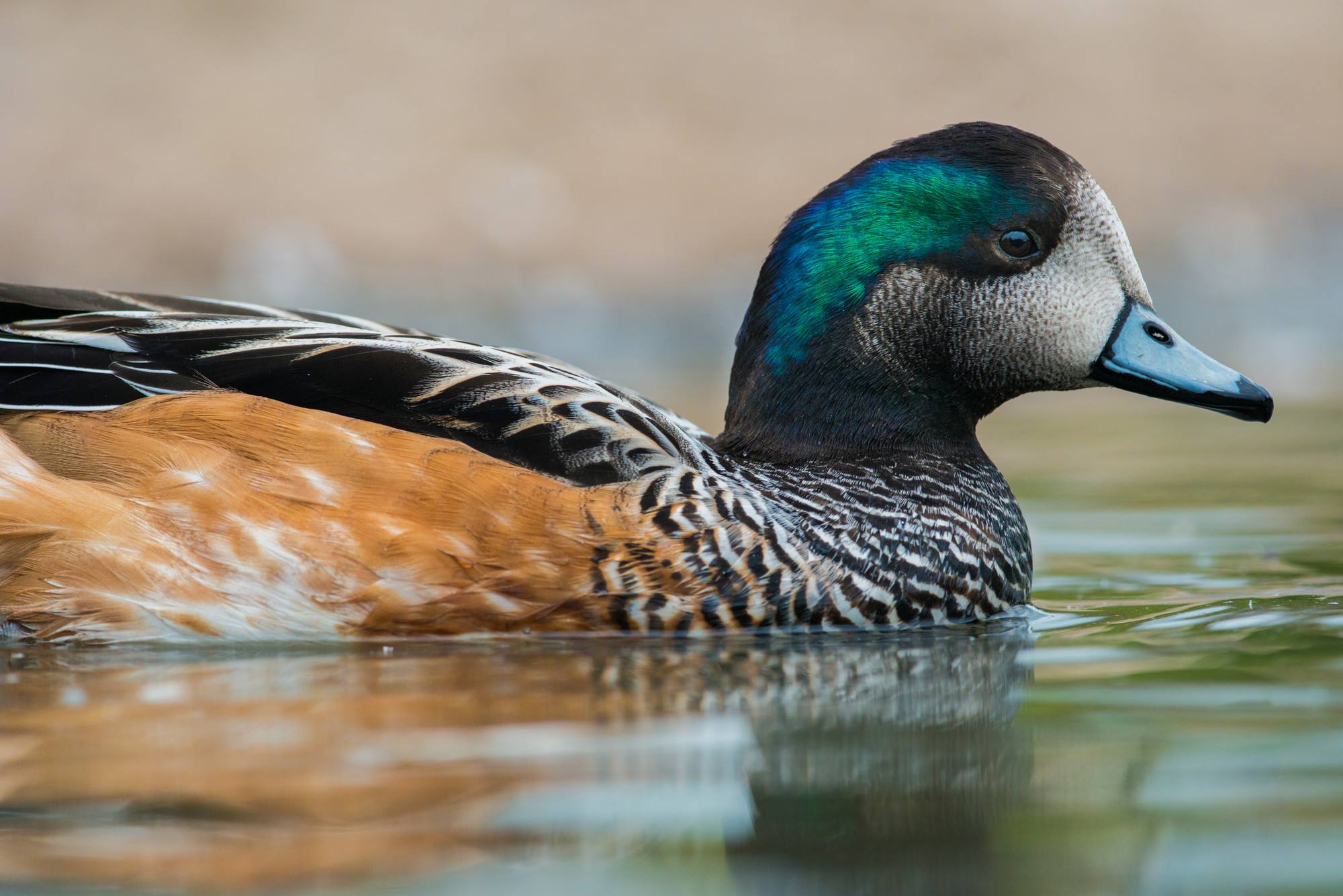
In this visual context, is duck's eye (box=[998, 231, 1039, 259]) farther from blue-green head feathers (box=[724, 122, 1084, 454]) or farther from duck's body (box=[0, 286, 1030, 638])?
duck's body (box=[0, 286, 1030, 638])

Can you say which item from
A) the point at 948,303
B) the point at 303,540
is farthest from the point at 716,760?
the point at 948,303

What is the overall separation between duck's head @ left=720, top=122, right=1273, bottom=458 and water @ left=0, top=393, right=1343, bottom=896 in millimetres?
729

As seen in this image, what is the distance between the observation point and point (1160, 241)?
1633cm

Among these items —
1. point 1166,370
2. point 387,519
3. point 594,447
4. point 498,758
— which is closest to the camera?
point 498,758

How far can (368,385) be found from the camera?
496 centimetres

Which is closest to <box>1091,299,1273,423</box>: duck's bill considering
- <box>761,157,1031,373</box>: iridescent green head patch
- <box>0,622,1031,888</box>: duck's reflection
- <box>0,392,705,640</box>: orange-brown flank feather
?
<box>761,157,1031,373</box>: iridescent green head patch

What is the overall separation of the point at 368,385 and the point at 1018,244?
1.99 meters

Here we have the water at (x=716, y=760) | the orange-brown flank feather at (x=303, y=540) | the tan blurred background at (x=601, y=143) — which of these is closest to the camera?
the water at (x=716, y=760)

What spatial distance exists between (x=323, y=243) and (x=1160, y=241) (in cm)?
763

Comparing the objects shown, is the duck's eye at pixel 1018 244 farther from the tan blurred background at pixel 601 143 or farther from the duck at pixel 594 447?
the tan blurred background at pixel 601 143

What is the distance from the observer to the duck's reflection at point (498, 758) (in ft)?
9.79

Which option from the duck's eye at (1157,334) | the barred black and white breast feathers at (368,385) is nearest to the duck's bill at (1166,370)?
the duck's eye at (1157,334)

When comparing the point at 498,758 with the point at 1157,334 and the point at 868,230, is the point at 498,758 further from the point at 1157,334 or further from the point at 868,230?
the point at 1157,334

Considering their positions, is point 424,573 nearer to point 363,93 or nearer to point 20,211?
point 20,211
